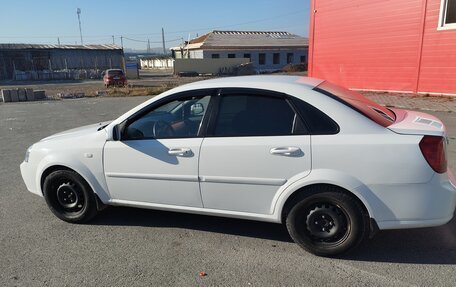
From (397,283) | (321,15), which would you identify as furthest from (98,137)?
(321,15)

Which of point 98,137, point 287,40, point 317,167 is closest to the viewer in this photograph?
point 317,167

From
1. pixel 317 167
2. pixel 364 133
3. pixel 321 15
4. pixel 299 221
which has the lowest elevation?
pixel 299 221

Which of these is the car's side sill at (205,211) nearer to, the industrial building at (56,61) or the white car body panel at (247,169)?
the white car body panel at (247,169)

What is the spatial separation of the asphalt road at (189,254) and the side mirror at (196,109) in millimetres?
1240

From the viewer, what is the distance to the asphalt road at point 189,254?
9.82 feet

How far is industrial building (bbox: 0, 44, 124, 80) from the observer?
140 ft

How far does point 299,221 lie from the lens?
10.7ft

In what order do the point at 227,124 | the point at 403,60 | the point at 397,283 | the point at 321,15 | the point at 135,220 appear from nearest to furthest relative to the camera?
1. the point at 397,283
2. the point at 227,124
3. the point at 135,220
4. the point at 403,60
5. the point at 321,15

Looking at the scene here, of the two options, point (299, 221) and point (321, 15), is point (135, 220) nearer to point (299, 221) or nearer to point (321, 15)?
point (299, 221)

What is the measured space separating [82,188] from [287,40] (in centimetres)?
5468

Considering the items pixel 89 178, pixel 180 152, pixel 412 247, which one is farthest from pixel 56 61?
pixel 412 247

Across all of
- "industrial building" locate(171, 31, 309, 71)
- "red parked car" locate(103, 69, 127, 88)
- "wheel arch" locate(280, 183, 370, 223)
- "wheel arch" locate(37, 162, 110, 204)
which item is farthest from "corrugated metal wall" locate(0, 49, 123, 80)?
"wheel arch" locate(280, 183, 370, 223)

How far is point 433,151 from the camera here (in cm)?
292

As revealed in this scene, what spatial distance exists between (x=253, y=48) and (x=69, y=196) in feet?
159
